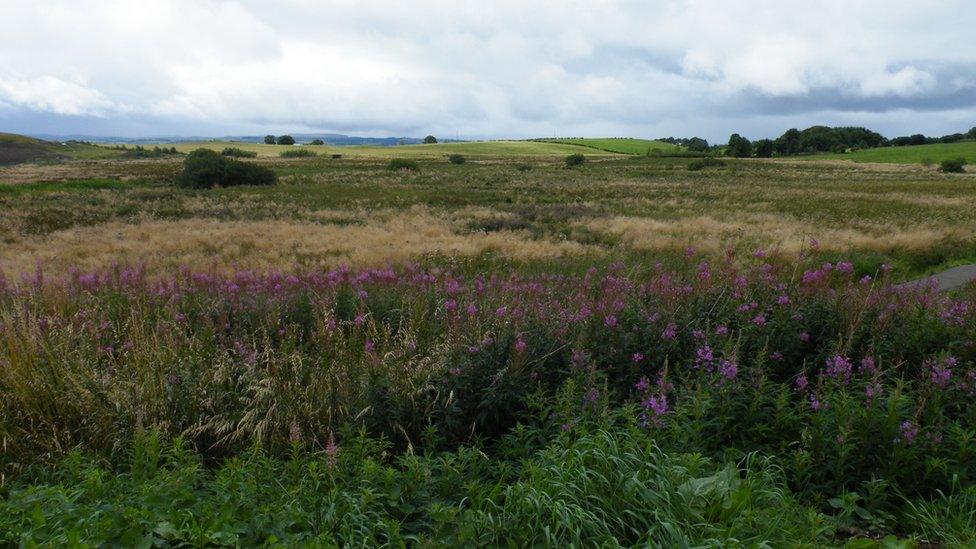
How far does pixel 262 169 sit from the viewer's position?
4138 centimetres

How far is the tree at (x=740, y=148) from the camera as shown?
10437cm

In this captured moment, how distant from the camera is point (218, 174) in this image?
125 feet

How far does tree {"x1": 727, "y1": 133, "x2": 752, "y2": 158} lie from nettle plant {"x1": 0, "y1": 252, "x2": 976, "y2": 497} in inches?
4294

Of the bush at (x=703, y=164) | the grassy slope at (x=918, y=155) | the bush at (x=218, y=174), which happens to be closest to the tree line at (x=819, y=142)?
the grassy slope at (x=918, y=155)

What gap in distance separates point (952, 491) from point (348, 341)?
4419mm

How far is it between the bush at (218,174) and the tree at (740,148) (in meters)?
88.8

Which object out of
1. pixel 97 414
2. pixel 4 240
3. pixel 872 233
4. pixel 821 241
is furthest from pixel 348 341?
pixel 872 233

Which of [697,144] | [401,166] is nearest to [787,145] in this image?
[697,144]

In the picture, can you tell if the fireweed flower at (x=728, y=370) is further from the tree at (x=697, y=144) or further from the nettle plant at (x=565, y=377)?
the tree at (x=697, y=144)

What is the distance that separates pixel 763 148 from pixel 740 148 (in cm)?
544

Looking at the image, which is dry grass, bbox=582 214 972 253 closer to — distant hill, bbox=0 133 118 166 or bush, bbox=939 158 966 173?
bush, bbox=939 158 966 173

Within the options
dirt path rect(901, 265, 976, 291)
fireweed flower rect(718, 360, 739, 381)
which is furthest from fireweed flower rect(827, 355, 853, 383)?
Answer: dirt path rect(901, 265, 976, 291)

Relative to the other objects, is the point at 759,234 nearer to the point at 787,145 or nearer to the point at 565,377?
the point at 565,377

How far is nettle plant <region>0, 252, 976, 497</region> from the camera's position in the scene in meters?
3.36
